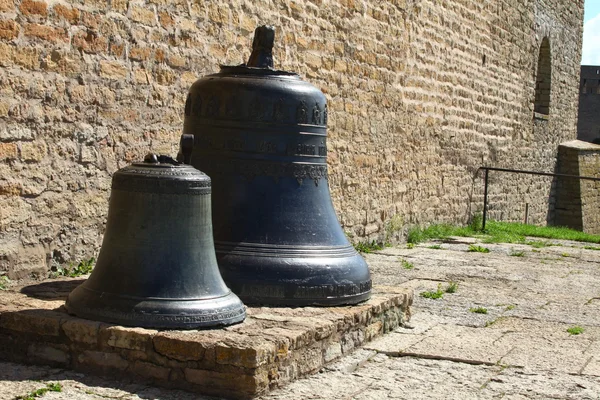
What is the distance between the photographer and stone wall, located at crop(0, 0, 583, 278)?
4809 millimetres

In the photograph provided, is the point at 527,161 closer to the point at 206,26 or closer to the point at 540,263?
the point at 540,263

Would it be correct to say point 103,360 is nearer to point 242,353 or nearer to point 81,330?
point 81,330

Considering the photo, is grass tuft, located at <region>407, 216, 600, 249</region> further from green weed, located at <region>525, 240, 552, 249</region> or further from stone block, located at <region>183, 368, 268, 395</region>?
stone block, located at <region>183, 368, 268, 395</region>

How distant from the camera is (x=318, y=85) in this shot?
7547 mm

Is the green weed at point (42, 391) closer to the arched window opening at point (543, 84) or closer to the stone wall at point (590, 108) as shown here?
the arched window opening at point (543, 84)

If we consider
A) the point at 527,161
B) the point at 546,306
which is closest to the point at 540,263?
the point at 546,306

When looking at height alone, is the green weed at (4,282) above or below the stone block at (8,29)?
below

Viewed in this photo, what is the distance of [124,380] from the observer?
3.61m

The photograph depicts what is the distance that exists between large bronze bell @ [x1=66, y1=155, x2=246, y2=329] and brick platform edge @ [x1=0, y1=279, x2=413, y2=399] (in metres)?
0.07

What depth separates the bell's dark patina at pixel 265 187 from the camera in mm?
4254

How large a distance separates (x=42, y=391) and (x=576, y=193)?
14296 millimetres

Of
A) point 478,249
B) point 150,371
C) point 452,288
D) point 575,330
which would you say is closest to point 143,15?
point 150,371

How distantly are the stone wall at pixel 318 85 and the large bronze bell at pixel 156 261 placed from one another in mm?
1090

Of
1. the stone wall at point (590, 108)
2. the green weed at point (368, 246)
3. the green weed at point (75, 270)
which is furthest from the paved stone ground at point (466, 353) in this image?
the stone wall at point (590, 108)
